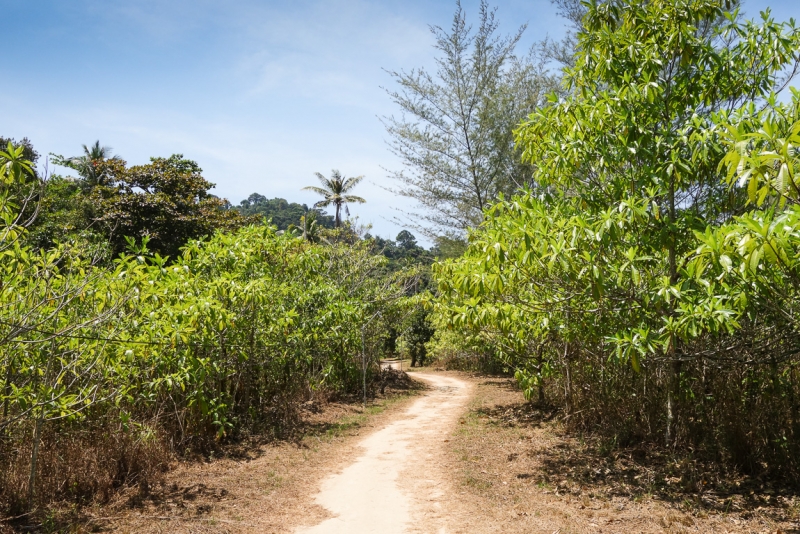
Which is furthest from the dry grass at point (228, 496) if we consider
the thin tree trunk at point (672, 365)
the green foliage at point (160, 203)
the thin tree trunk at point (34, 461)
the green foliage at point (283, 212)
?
the green foliage at point (283, 212)

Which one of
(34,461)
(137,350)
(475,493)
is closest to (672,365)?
(475,493)

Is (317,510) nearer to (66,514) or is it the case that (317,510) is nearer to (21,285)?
(66,514)

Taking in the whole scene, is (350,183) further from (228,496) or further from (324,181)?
(228,496)

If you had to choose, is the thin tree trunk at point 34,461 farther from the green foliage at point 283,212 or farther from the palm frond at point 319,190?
the green foliage at point 283,212

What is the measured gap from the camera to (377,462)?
6918 mm

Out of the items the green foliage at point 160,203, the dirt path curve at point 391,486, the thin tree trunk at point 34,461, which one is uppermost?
the green foliage at point 160,203

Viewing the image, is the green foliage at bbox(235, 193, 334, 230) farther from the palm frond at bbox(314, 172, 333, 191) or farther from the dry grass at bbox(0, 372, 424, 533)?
the dry grass at bbox(0, 372, 424, 533)

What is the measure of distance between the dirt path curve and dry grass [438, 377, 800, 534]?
12.3 inches

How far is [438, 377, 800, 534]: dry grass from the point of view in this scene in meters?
4.50

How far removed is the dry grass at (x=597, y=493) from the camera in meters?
4.50

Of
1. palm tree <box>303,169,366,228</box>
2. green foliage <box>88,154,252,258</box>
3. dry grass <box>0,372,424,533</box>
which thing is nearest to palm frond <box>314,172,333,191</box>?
palm tree <box>303,169,366,228</box>

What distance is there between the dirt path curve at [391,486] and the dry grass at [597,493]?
1.02 ft

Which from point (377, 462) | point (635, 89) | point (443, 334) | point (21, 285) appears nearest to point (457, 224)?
point (443, 334)

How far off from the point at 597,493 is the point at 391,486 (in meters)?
2.20
